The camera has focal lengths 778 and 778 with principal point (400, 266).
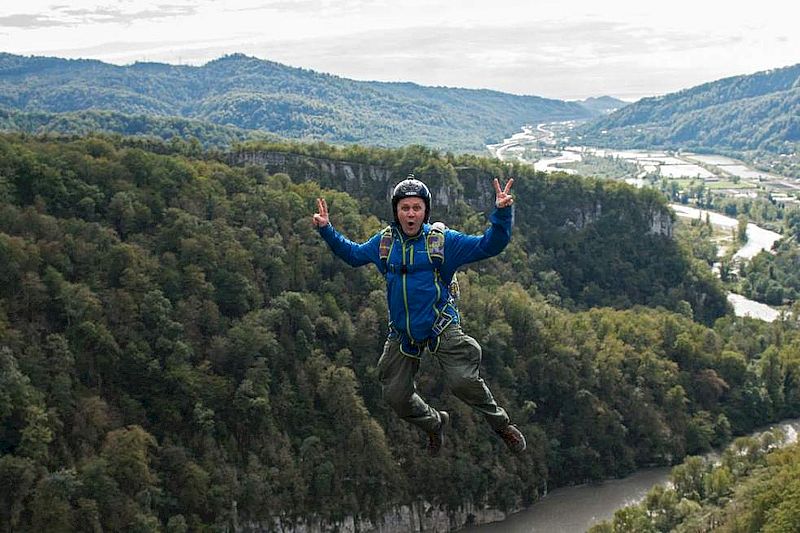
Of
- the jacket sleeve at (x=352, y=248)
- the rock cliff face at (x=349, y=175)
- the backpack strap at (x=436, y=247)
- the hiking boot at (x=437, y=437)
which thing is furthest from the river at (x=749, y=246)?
the backpack strap at (x=436, y=247)

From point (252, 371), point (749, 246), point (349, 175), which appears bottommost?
point (749, 246)

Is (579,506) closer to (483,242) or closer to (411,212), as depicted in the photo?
(483,242)

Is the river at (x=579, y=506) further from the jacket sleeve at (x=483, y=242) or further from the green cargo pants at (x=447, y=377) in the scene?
the jacket sleeve at (x=483, y=242)

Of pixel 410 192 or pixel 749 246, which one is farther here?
pixel 749 246

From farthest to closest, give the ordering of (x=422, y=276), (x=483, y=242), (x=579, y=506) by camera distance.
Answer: (x=579, y=506), (x=422, y=276), (x=483, y=242)

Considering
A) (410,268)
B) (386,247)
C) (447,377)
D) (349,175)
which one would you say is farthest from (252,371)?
(410,268)

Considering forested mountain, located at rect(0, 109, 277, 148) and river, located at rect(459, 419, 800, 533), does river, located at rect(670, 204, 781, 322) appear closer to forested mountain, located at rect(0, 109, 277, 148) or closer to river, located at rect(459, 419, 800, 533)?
river, located at rect(459, 419, 800, 533)
